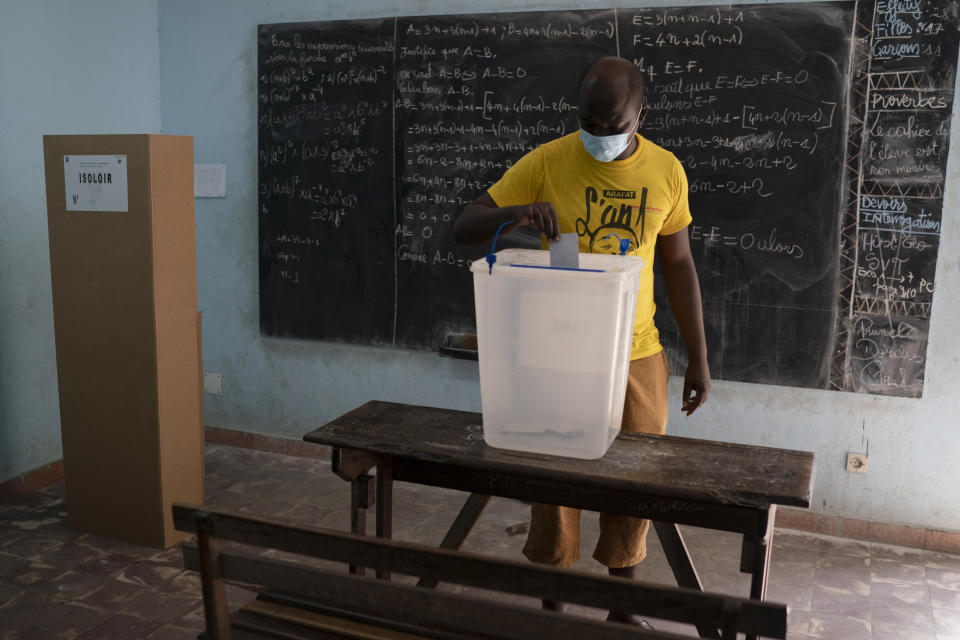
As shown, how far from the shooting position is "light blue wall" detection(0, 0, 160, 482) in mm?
3061

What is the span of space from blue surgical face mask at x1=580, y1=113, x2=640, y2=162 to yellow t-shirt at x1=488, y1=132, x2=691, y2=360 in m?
0.04

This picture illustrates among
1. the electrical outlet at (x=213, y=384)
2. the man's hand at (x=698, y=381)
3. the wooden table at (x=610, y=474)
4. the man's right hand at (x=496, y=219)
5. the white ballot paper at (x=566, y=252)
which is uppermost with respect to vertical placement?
the man's right hand at (x=496, y=219)

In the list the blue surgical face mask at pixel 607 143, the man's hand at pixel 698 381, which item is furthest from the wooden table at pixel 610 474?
the blue surgical face mask at pixel 607 143

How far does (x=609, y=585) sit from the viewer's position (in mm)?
966

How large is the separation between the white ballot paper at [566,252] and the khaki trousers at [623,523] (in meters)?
0.52

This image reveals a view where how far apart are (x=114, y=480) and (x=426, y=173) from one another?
171 cm

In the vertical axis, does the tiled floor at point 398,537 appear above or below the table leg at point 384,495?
below

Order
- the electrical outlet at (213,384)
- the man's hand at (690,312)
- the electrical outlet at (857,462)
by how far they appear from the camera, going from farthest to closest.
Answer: the electrical outlet at (213,384)
the electrical outlet at (857,462)
the man's hand at (690,312)

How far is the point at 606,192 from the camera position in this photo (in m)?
1.81

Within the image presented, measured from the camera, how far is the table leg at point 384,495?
1819 millimetres

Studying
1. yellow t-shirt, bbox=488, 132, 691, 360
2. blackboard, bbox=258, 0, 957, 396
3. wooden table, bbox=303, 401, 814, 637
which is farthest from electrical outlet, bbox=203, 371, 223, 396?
yellow t-shirt, bbox=488, 132, 691, 360

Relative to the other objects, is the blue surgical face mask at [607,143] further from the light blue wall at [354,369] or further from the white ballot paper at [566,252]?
the light blue wall at [354,369]

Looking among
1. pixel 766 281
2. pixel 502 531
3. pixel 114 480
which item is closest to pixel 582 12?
pixel 766 281

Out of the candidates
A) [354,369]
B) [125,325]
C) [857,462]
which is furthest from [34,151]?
[857,462]
